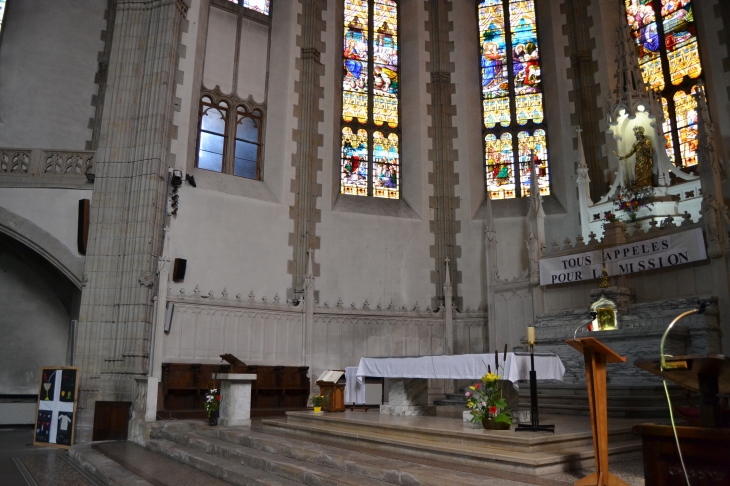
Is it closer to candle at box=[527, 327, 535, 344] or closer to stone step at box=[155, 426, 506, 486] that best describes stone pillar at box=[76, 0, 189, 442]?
stone step at box=[155, 426, 506, 486]

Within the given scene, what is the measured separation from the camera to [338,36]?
16172 mm

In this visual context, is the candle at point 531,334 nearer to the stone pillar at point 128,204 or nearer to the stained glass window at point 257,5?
the stone pillar at point 128,204

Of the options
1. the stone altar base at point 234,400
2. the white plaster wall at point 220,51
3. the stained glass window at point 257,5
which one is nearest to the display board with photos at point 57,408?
the stone altar base at point 234,400

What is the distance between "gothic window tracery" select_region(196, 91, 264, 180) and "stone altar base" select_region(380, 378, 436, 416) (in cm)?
771

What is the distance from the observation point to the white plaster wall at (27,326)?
13.3 m

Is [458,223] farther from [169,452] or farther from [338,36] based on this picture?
[169,452]

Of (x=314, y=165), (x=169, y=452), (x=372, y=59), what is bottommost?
(x=169, y=452)

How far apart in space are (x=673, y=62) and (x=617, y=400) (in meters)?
9.04

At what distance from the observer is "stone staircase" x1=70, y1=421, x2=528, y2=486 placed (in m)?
4.92

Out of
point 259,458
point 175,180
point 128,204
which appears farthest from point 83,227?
point 259,458

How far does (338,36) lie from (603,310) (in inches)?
404

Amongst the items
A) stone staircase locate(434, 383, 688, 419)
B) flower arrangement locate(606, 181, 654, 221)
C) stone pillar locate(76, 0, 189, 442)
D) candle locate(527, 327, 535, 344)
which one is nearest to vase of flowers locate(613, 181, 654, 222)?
flower arrangement locate(606, 181, 654, 221)

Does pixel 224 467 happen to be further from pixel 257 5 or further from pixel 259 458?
pixel 257 5

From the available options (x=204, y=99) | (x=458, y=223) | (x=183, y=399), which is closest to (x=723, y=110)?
(x=458, y=223)
